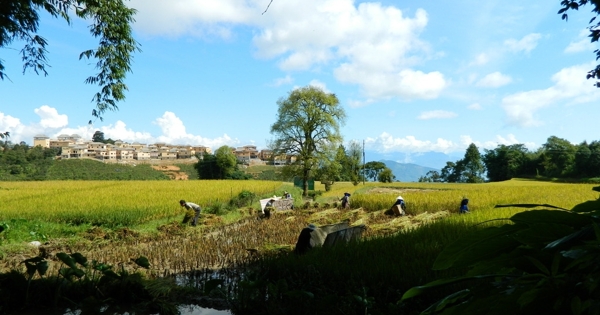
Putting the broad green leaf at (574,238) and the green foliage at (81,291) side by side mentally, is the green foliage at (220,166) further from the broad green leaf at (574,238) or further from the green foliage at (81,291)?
the broad green leaf at (574,238)

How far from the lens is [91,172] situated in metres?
62.5

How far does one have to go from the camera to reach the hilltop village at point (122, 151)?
351 feet

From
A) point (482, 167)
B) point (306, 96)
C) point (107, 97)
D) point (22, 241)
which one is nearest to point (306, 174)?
point (306, 96)

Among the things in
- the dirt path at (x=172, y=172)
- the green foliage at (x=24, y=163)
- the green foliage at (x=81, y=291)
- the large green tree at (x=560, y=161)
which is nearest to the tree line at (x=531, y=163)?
the large green tree at (x=560, y=161)

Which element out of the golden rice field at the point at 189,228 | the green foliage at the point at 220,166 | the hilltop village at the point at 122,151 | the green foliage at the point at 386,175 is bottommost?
the golden rice field at the point at 189,228

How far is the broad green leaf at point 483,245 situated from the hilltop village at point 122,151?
3708 inches

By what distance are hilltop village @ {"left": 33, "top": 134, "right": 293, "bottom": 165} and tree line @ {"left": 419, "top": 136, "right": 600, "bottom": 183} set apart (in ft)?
150

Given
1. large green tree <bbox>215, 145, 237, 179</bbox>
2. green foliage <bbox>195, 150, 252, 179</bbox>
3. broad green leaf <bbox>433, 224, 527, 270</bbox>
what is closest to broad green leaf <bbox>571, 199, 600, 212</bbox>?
broad green leaf <bbox>433, 224, 527, 270</bbox>

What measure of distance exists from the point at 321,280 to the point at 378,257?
3.61 ft

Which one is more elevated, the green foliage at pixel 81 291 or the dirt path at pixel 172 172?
the dirt path at pixel 172 172

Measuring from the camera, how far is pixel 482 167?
2731 inches

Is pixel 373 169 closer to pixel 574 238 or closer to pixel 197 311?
pixel 197 311

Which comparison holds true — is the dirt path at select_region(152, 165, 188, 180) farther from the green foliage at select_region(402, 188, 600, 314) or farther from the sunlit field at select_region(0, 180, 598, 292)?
the green foliage at select_region(402, 188, 600, 314)

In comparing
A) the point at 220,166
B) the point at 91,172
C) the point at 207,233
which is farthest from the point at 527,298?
the point at 91,172
